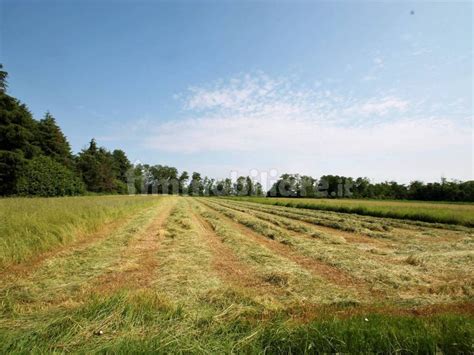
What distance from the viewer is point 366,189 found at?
302 ft

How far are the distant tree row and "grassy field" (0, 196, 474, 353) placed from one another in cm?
7471

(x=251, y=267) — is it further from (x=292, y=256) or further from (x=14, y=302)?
(x=14, y=302)

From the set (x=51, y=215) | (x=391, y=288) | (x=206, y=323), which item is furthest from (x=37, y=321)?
(x=51, y=215)

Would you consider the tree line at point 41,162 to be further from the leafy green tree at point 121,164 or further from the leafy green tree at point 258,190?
the leafy green tree at point 258,190

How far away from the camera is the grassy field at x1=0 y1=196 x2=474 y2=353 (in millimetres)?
2834

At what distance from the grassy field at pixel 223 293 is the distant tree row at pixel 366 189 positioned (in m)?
74.7

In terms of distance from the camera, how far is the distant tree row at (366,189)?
6719 centimetres

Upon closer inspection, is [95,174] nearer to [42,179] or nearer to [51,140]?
[51,140]

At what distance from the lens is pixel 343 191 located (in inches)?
3723

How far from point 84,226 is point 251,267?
742cm

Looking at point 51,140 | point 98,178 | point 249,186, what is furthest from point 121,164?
point 249,186

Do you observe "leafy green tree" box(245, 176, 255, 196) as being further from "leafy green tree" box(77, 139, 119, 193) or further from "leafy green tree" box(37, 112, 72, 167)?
"leafy green tree" box(37, 112, 72, 167)

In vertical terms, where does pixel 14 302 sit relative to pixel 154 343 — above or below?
below

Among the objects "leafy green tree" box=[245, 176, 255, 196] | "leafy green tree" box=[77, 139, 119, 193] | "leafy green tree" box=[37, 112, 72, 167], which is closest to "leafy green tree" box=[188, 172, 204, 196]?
"leafy green tree" box=[245, 176, 255, 196]
